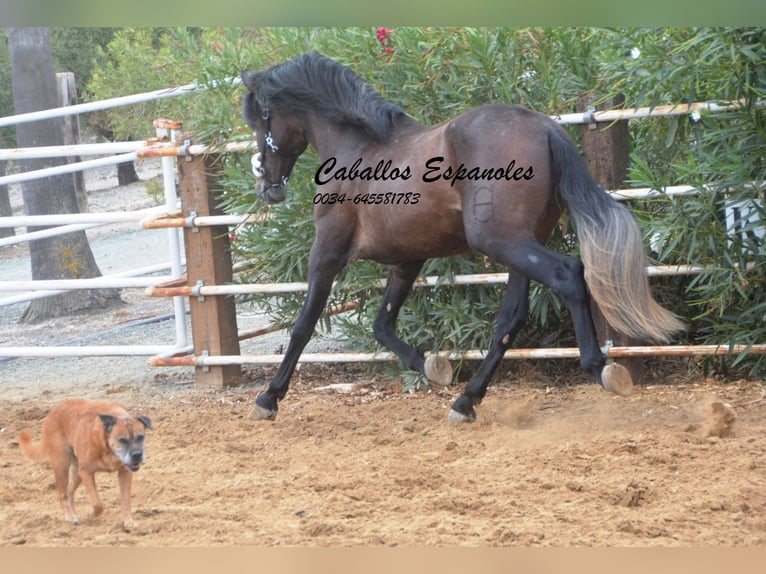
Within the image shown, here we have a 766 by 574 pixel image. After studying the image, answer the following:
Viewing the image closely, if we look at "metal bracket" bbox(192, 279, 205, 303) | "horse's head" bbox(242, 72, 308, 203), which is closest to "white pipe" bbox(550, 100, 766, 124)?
"horse's head" bbox(242, 72, 308, 203)

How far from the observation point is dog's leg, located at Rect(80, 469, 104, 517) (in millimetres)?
3035

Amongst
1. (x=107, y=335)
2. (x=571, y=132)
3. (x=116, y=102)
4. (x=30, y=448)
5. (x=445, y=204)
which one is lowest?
(x=107, y=335)

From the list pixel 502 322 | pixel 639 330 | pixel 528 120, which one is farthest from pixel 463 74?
pixel 639 330

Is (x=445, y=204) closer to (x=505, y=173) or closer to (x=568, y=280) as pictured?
(x=505, y=173)

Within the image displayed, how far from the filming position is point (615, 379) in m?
4.16

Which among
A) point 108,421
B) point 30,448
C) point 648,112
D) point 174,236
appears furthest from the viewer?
point 174,236

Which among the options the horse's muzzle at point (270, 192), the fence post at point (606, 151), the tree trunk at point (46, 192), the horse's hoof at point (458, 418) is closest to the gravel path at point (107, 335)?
the tree trunk at point (46, 192)

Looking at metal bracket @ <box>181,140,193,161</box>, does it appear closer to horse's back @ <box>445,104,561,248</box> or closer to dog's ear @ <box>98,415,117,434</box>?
horse's back @ <box>445,104,561,248</box>

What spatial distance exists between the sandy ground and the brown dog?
0.44 feet

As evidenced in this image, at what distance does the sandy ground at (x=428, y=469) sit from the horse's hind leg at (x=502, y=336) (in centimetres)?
12

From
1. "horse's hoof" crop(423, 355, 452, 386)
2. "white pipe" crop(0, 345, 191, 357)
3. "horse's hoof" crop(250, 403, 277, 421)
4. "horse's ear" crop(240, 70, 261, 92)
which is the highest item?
"horse's ear" crop(240, 70, 261, 92)

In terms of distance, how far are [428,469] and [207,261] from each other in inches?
105

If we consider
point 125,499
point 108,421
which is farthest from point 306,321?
point 108,421

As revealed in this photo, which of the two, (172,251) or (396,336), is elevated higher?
(172,251)
